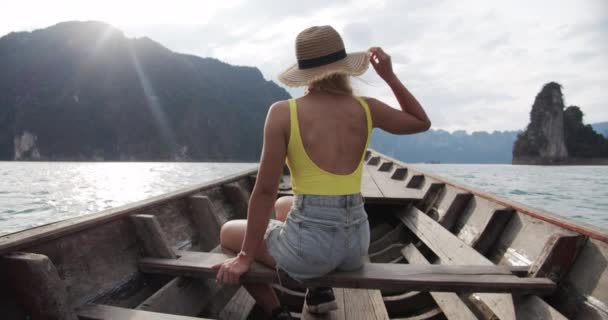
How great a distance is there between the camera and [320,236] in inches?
78.8

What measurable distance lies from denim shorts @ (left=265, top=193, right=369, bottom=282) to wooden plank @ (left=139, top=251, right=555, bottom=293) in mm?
99

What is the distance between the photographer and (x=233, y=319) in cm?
274

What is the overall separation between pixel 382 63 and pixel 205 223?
2.37 metres

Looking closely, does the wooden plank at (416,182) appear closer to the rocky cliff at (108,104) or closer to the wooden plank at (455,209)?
the wooden plank at (455,209)

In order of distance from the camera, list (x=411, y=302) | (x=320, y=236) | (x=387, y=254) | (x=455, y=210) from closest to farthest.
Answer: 1. (x=320, y=236)
2. (x=411, y=302)
3. (x=455, y=210)
4. (x=387, y=254)

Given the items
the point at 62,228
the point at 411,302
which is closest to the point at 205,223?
the point at 62,228

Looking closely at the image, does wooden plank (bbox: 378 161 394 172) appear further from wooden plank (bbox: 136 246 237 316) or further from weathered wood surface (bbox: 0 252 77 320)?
weathered wood surface (bbox: 0 252 77 320)

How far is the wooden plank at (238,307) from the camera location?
9.07 feet


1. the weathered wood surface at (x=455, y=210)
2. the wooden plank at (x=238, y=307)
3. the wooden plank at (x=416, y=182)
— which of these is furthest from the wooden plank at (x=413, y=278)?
the wooden plank at (x=416, y=182)

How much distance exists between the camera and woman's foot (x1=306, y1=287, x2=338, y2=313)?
7.72ft

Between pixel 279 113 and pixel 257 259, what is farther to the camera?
pixel 257 259

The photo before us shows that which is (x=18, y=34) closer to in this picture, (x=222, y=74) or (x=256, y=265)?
(x=222, y=74)

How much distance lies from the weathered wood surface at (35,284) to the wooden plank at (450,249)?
102 inches

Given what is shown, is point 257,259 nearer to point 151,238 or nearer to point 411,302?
point 151,238
